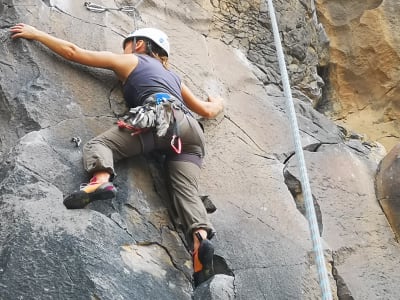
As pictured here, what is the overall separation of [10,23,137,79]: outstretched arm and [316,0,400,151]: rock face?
12.9 feet

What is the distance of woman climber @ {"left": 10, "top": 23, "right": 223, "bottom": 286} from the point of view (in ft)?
12.8

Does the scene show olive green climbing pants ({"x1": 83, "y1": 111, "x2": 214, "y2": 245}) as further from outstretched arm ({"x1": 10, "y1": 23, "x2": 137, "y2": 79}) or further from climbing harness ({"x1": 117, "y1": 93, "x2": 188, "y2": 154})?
outstretched arm ({"x1": 10, "y1": 23, "x2": 137, "y2": 79})

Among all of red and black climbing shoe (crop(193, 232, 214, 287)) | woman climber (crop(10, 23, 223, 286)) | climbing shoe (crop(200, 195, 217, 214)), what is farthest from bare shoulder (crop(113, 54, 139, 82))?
red and black climbing shoe (crop(193, 232, 214, 287))

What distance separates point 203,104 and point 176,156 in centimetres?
83

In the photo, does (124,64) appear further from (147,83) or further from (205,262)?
(205,262)

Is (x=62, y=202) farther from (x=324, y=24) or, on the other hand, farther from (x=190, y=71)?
(x=324, y=24)

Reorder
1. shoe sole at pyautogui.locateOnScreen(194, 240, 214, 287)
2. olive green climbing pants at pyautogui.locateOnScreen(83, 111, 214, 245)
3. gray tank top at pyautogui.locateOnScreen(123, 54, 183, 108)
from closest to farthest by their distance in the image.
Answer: shoe sole at pyautogui.locateOnScreen(194, 240, 214, 287) < olive green climbing pants at pyautogui.locateOnScreen(83, 111, 214, 245) < gray tank top at pyautogui.locateOnScreen(123, 54, 183, 108)

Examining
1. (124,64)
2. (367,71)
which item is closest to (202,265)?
(124,64)

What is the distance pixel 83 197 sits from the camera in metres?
3.67

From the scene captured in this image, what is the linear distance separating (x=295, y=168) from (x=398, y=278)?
106 cm

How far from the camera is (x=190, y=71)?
553 cm

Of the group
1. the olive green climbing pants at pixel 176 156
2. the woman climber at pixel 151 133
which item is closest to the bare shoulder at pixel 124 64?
the woman climber at pixel 151 133

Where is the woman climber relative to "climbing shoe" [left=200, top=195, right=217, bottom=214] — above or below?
above

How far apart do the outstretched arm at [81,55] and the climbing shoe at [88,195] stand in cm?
109
